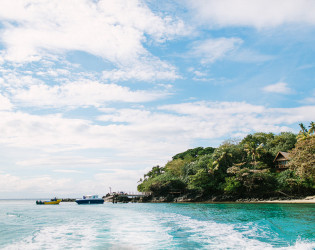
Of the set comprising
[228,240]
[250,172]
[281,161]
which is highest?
[281,161]

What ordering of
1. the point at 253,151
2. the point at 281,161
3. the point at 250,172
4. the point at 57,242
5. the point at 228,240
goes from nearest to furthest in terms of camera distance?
the point at 228,240
the point at 57,242
the point at 250,172
the point at 281,161
the point at 253,151

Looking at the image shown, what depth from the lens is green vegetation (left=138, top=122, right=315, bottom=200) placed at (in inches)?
1762

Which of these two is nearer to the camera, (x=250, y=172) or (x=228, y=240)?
(x=228, y=240)

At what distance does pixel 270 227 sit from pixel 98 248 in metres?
12.2

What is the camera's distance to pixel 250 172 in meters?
55.0

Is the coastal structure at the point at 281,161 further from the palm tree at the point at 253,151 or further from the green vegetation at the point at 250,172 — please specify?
the palm tree at the point at 253,151

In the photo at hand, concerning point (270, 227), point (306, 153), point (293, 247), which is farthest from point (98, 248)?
point (306, 153)

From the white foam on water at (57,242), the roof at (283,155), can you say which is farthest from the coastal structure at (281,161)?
the white foam on water at (57,242)

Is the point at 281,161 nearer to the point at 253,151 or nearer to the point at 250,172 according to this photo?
the point at 253,151

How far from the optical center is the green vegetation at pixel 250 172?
4475 cm

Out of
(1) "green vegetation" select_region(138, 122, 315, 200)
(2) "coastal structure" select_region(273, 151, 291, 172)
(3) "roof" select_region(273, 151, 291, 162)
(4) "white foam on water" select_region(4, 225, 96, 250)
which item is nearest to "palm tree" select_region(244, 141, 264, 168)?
(1) "green vegetation" select_region(138, 122, 315, 200)

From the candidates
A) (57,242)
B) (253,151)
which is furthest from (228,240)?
(253,151)

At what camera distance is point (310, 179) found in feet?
149

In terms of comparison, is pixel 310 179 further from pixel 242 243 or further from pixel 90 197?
pixel 90 197
